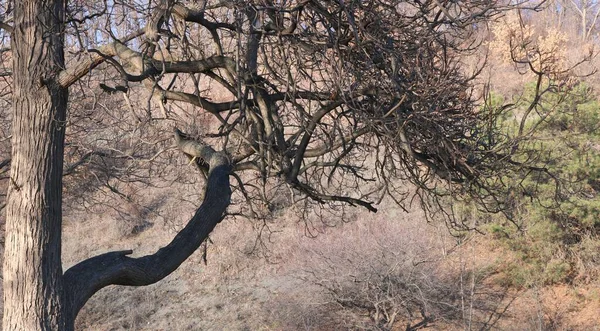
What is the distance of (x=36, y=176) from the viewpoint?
17.3ft

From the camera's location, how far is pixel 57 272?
17.0 feet

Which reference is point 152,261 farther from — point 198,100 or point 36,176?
point 198,100

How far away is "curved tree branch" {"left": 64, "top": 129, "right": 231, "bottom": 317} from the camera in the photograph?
5195 mm

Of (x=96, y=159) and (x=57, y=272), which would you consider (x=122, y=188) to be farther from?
(x=57, y=272)

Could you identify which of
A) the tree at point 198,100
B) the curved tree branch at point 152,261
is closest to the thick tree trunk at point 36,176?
the tree at point 198,100

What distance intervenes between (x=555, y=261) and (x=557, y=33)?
37.7 ft

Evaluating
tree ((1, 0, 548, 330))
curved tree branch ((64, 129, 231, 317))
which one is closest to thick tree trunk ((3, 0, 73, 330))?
tree ((1, 0, 548, 330))

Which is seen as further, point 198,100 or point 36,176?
point 198,100

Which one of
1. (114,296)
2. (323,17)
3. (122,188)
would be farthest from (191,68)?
→ (122,188)

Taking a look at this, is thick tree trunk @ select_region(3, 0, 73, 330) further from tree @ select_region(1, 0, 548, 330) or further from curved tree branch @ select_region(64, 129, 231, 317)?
curved tree branch @ select_region(64, 129, 231, 317)

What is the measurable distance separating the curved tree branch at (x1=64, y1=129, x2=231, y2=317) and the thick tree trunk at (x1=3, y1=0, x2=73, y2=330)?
14 centimetres

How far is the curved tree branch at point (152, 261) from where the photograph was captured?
17.0 feet

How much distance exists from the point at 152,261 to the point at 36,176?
1.08 metres

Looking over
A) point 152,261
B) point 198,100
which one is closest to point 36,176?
point 152,261
